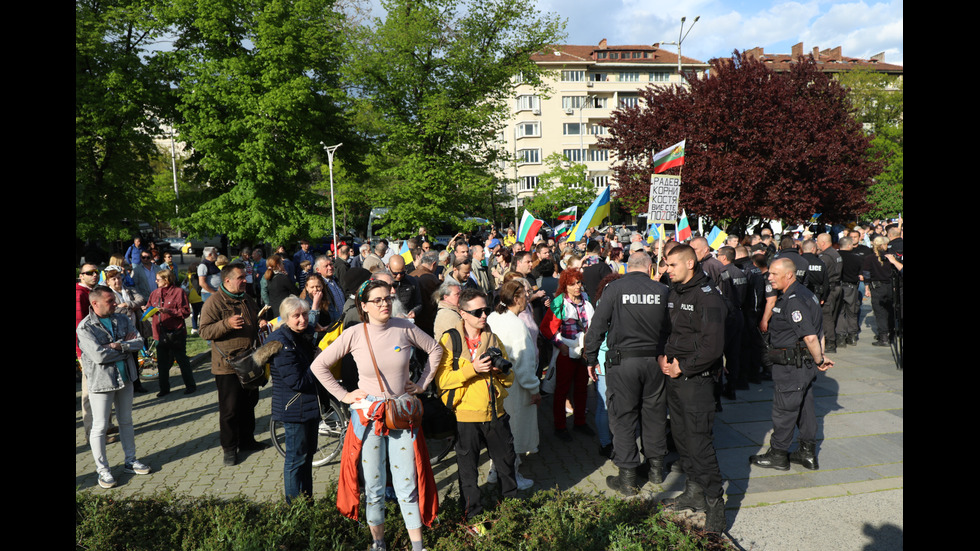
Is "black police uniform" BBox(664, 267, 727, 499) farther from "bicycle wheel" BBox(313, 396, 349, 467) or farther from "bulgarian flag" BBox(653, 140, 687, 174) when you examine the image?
"bulgarian flag" BBox(653, 140, 687, 174)

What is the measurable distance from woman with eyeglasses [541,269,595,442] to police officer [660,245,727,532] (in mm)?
1480

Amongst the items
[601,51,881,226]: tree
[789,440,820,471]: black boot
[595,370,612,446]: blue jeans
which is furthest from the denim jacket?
[601,51,881,226]: tree

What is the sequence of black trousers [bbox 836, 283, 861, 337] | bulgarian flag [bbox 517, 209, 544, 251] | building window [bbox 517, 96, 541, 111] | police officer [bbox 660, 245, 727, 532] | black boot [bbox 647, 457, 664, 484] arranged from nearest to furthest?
1. police officer [bbox 660, 245, 727, 532]
2. black boot [bbox 647, 457, 664, 484]
3. black trousers [bbox 836, 283, 861, 337]
4. bulgarian flag [bbox 517, 209, 544, 251]
5. building window [bbox 517, 96, 541, 111]

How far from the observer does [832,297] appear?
11.0 m

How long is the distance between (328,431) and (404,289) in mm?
1790

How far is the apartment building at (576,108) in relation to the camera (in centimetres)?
6888

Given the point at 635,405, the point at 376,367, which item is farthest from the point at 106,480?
the point at 635,405

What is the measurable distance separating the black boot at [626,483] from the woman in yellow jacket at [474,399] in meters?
1.16

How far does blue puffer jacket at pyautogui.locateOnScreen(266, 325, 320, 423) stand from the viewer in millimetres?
4730

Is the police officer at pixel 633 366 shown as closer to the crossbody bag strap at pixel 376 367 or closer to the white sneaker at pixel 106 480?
the crossbody bag strap at pixel 376 367
